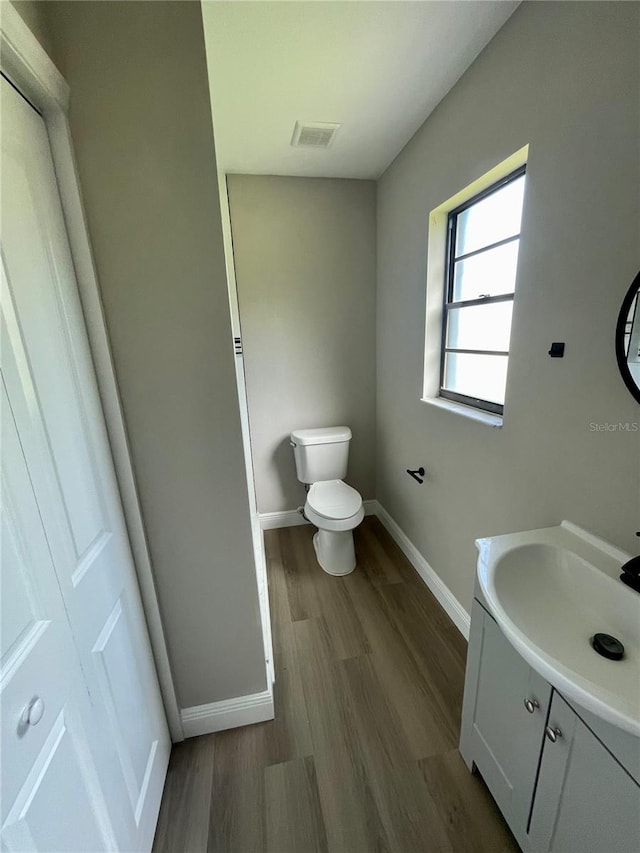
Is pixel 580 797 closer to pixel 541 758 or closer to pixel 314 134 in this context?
pixel 541 758

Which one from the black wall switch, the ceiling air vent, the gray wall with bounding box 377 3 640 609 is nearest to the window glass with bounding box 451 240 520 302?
the gray wall with bounding box 377 3 640 609

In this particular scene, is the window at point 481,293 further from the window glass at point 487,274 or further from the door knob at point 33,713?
the door knob at point 33,713

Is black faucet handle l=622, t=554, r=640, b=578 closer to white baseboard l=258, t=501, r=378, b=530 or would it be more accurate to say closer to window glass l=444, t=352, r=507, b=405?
window glass l=444, t=352, r=507, b=405

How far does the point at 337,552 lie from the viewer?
2.12 metres

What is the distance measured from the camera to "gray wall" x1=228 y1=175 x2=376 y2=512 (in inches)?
86.0

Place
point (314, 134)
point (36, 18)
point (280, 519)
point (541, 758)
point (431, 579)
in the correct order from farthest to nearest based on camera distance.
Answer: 1. point (280, 519)
2. point (431, 579)
3. point (314, 134)
4. point (541, 758)
5. point (36, 18)

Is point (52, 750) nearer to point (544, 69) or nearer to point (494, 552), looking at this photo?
point (494, 552)

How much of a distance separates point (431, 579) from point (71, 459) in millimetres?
1859

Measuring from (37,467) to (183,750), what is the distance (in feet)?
4.16

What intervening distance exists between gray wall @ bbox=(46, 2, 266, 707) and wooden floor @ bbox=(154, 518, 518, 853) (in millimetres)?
410

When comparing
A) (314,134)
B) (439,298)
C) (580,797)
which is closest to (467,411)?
(439,298)

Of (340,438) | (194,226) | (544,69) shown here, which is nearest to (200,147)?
(194,226)

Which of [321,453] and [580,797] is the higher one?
[321,453]

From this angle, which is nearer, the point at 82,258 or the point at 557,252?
the point at 82,258
